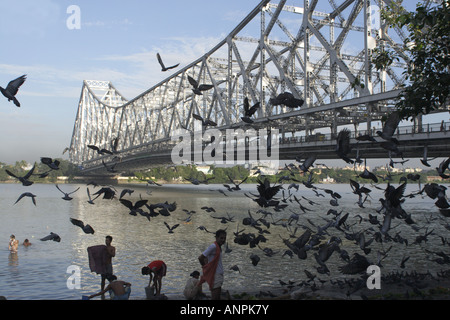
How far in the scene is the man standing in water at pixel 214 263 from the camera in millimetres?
8844

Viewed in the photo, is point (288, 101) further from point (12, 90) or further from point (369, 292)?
point (12, 90)

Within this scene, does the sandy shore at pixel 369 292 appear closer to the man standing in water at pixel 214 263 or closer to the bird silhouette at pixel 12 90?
the man standing in water at pixel 214 263

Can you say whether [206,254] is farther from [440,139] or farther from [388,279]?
[440,139]

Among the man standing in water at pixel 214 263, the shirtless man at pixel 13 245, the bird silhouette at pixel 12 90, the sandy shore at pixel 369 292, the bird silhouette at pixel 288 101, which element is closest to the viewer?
the man standing in water at pixel 214 263

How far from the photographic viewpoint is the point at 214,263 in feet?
29.3

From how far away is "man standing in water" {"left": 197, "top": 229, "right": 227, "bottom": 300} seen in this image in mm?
8844

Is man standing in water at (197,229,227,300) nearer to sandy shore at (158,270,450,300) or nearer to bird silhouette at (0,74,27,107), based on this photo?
sandy shore at (158,270,450,300)

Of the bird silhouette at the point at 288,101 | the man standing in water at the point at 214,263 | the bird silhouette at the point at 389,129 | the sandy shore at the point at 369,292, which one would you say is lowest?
the sandy shore at the point at 369,292

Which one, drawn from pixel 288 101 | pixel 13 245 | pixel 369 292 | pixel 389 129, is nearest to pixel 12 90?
pixel 288 101

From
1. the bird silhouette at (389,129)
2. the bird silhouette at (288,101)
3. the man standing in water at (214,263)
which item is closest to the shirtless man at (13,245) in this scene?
the man standing in water at (214,263)
